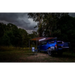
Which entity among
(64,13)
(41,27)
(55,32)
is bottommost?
(55,32)

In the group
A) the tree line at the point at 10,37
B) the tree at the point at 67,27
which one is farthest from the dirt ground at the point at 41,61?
the tree line at the point at 10,37

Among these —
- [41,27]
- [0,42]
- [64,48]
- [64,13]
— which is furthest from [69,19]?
[0,42]

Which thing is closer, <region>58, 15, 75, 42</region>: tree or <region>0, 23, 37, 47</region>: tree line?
<region>58, 15, 75, 42</region>: tree

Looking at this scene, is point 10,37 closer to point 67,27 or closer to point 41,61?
point 67,27

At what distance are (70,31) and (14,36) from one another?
12792mm

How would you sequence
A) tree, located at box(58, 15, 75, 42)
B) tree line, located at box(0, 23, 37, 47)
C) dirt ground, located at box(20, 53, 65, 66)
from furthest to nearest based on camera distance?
tree line, located at box(0, 23, 37, 47), tree, located at box(58, 15, 75, 42), dirt ground, located at box(20, 53, 65, 66)

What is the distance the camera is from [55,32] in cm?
1397

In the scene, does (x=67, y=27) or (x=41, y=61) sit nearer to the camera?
(x=41, y=61)

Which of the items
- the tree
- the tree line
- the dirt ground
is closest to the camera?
the dirt ground

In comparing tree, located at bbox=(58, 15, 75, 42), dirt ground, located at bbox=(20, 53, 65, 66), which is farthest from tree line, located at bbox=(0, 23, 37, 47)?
dirt ground, located at bbox=(20, 53, 65, 66)

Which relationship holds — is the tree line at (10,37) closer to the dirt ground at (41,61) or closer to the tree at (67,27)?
the tree at (67,27)

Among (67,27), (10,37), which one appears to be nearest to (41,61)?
(67,27)

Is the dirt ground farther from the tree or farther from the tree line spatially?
the tree line

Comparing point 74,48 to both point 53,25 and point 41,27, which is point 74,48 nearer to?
point 53,25
